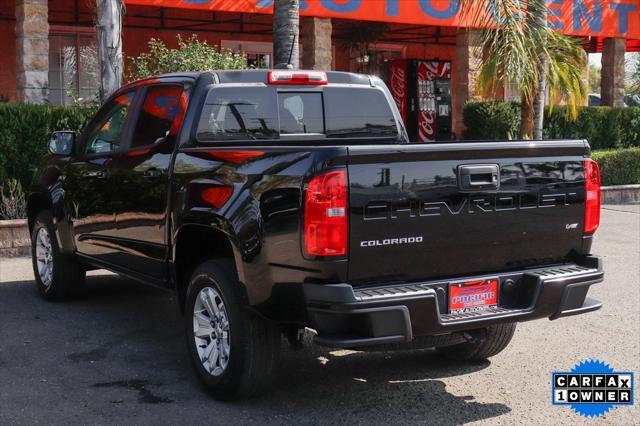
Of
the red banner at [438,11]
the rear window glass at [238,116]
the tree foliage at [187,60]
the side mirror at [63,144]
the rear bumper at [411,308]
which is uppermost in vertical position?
the red banner at [438,11]

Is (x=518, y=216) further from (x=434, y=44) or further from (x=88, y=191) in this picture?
(x=434, y=44)

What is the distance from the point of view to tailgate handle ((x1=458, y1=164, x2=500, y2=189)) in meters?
4.42

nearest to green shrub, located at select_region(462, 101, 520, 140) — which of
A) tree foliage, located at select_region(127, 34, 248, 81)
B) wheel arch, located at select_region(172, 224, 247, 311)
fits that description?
tree foliage, located at select_region(127, 34, 248, 81)

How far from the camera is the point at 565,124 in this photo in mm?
17734

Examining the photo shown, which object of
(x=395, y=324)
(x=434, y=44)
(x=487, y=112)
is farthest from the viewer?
(x=434, y=44)

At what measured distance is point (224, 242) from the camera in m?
4.95

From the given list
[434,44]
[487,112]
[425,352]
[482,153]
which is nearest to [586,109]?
[487,112]

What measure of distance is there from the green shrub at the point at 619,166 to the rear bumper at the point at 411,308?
1260 centimetres

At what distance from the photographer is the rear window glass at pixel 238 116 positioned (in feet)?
17.7

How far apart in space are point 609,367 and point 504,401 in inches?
41.4

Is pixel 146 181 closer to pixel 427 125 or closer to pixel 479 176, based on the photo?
pixel 479 176

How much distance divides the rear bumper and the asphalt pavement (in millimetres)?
641

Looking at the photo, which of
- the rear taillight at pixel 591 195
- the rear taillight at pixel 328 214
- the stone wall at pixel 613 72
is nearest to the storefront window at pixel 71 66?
the stone wall at pixel 613 72

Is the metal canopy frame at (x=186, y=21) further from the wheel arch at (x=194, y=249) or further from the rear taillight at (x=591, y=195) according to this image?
the rear taillight at (x=591, y=195)
